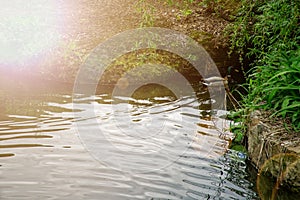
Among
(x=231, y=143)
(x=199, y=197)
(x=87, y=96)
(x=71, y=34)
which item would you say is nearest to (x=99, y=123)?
(x=87, y=96)

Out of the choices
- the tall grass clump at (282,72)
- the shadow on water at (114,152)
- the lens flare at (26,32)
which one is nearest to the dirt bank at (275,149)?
the tall grass clump at (282,72)

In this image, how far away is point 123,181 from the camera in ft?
14.2

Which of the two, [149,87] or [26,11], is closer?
[149,87]

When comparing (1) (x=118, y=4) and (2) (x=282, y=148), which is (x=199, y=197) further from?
(1) (x=118, y=4)

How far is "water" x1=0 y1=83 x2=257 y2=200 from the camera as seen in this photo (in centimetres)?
420

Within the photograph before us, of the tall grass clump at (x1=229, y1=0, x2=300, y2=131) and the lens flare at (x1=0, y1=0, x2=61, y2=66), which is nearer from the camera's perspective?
the tall grass clump at (x1=229, y1=0, x2=300, y2=131)

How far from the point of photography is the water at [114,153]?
13.8 feet

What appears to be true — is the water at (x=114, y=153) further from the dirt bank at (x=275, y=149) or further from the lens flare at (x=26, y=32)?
the lens flare at (x=26, y=32)

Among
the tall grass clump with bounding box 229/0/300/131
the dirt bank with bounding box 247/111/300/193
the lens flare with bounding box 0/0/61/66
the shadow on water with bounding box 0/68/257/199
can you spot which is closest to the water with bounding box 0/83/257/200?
the shadow on water with bounding box 0/68/257/199

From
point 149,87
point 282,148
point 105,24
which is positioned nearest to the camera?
point 282,148

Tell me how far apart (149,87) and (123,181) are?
3800 millimetres

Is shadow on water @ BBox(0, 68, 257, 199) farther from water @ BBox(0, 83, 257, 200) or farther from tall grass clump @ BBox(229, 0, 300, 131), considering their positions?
tall grass clump @ BBox(229, 0, 300, 131)

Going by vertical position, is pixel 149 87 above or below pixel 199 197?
above

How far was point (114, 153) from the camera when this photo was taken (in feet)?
16.5
